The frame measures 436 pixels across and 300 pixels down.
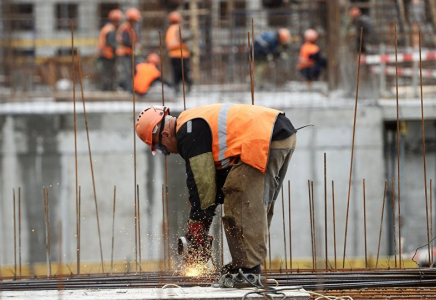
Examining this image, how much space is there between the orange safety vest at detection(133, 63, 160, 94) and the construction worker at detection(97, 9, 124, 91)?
50.2 inches

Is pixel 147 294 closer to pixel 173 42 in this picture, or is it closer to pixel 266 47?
pixel 173 42

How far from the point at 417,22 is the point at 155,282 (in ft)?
31.7

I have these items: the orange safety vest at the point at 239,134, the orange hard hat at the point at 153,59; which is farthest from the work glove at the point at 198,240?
the orange hard hat at the point at 153,59

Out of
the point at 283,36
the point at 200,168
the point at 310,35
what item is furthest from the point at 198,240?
the point at 310,35

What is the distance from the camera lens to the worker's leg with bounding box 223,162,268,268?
5230 mm

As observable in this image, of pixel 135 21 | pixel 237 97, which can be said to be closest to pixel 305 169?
pixel 237 97

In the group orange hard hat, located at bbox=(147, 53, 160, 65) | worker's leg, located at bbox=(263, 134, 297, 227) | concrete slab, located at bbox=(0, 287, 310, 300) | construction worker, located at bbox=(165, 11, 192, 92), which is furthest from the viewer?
orange hard hat, located at bbox=(147, 53, 160, 65)

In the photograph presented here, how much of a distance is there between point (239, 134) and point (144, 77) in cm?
728

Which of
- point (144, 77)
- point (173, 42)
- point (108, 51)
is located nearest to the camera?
point (144, 77)

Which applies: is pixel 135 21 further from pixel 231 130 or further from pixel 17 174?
pixel 231 130

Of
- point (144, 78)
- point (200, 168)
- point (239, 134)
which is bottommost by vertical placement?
point (200, 168)

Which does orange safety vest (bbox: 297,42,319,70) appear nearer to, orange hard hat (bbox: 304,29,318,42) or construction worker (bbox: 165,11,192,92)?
orange hard hat (bbox: 304,29,318,42)

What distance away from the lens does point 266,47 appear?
14.3 metres

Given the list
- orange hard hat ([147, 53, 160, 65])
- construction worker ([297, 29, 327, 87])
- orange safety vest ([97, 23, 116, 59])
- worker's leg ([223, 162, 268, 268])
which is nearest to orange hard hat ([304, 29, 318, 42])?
construction worker ([297, 29, 327, 87])
